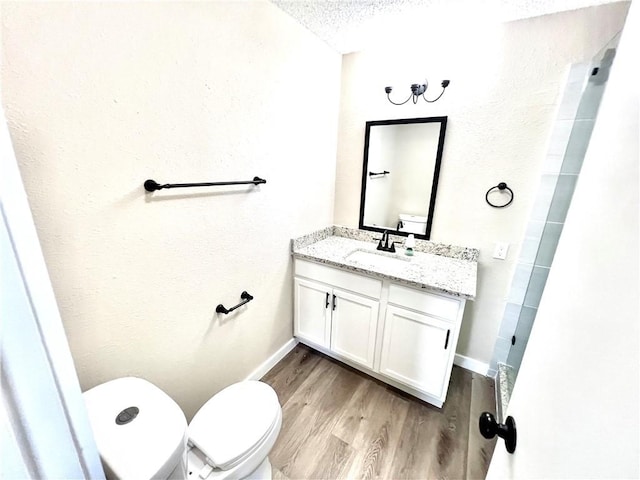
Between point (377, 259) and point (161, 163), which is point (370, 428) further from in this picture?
point (161, 163)

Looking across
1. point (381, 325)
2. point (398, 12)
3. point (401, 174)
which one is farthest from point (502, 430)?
point (398, 12)

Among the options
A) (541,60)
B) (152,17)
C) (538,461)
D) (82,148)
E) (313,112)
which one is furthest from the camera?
(313,112)

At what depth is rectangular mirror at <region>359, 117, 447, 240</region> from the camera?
6.05ft

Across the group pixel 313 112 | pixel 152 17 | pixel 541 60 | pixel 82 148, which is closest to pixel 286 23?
pixel 313 112

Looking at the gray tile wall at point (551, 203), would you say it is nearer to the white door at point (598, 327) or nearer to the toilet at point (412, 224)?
the toilet at point (412, 224)

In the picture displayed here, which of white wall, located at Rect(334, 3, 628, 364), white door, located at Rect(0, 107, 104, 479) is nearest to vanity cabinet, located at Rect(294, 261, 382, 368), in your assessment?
white wall, located at Rect(334, 3, 628, 364)

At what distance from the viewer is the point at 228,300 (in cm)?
149

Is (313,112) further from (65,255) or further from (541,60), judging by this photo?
(65,255)

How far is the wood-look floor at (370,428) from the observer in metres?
1.33

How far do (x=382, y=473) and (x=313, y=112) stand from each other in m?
2.17

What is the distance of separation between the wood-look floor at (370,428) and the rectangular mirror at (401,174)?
1.13 meters

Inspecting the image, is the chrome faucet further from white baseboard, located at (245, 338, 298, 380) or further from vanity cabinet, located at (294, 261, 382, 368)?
white baseboard, located at (245, 338, 298, 380)

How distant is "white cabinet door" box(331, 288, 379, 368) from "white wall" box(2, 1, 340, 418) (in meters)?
0.48

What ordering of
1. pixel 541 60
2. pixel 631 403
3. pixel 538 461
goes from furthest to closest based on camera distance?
pixel 541 60, pixel 538 461, pixel 631 403
